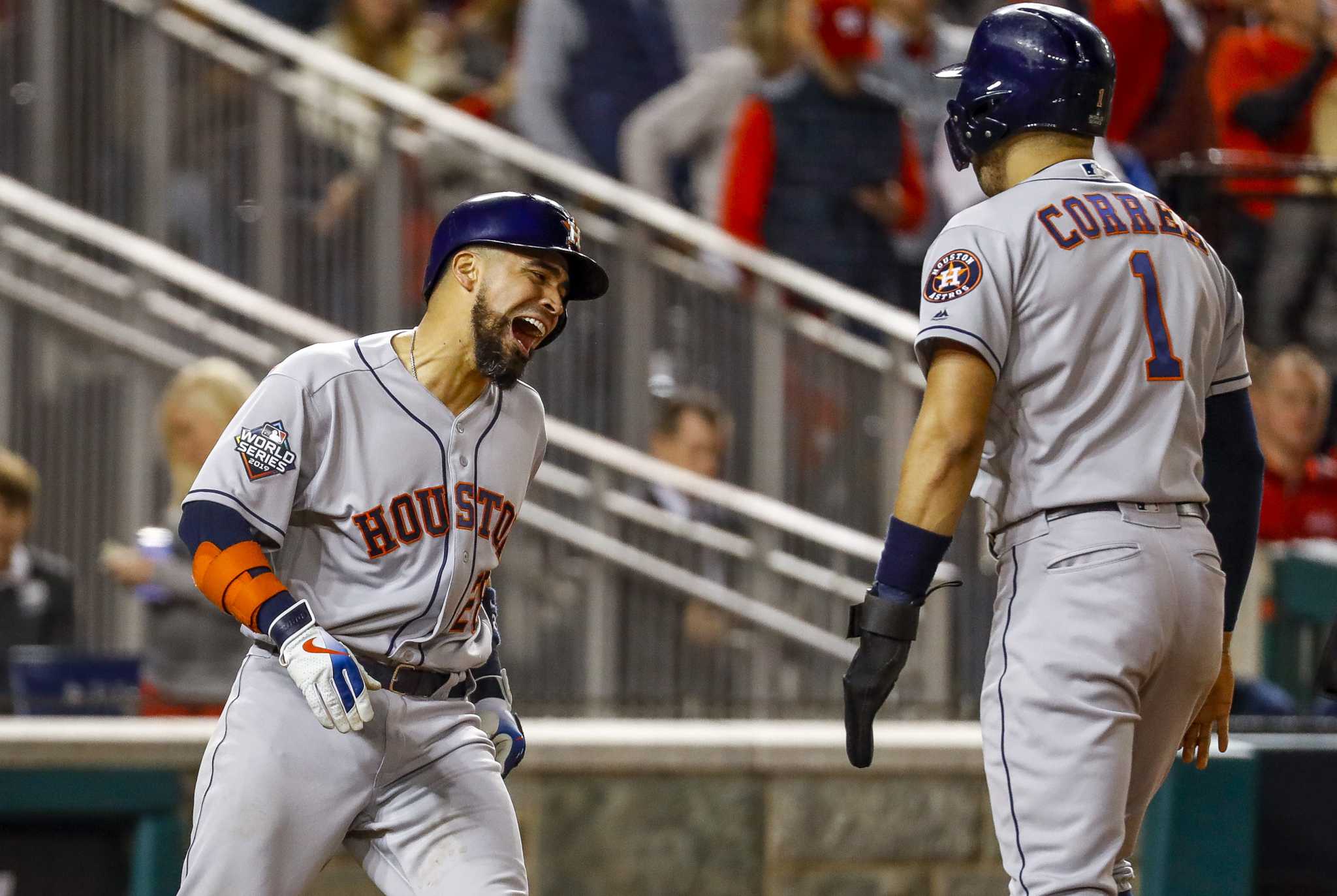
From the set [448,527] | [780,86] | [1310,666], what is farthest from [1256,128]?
[448,527]

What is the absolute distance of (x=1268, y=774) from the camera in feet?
14.4

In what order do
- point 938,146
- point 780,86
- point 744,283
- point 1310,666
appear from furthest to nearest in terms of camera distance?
point 938,146 < point 780,86 < point 744,283 < point 1310,666

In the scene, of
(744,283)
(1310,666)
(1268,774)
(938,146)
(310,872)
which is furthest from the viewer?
(938,146)

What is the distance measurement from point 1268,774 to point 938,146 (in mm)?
3830

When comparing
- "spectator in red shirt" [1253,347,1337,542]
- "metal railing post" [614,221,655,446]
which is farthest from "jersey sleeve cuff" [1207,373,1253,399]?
"metal railing post" [614,221,655,446]

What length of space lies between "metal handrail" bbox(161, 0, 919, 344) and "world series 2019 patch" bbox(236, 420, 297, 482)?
3.42m

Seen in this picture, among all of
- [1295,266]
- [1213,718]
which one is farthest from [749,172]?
[1213,718]

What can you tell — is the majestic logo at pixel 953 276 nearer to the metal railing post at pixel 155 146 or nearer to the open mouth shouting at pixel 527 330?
the open mouth shouting at pixel 527 330

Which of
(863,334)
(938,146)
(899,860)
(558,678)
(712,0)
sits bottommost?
(899,860)

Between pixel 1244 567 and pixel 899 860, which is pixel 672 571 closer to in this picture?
pixel 899 860

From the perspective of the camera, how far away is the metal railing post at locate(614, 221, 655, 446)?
21.1ft

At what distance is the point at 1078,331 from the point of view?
3117 millimetres

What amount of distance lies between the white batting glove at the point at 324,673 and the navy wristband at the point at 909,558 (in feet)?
2.99

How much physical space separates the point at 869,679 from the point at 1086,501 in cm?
48
